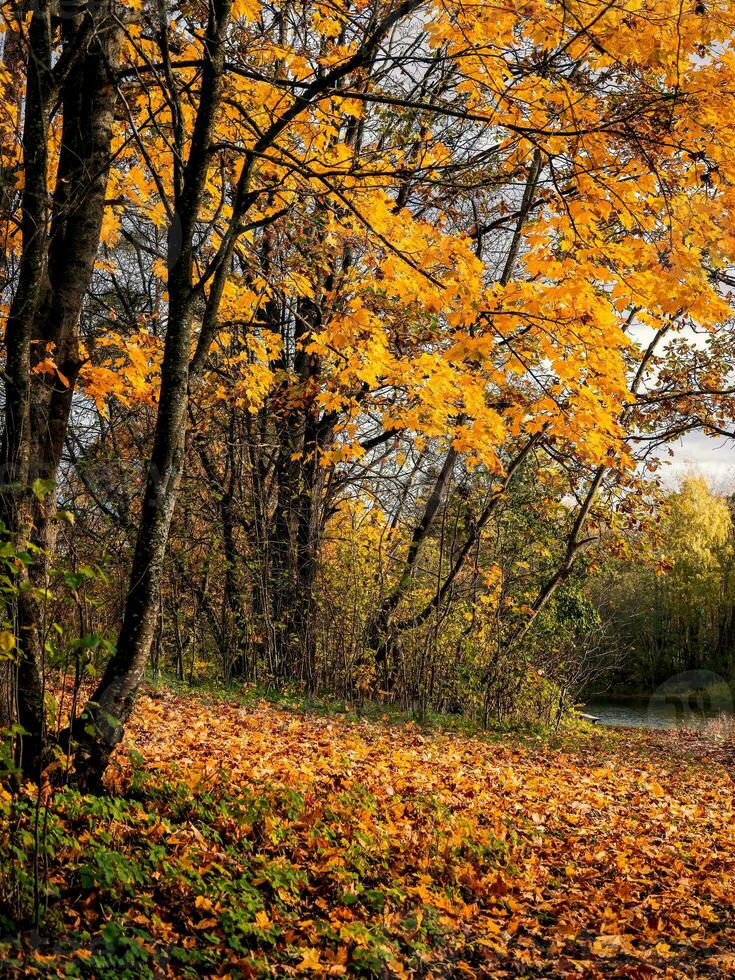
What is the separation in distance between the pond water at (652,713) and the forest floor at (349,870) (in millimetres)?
16341

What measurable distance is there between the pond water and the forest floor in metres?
16.3

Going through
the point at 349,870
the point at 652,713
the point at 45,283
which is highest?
the point at 45,283

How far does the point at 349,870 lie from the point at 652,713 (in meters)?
24.6

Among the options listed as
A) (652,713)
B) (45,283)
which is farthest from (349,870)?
(652,713)

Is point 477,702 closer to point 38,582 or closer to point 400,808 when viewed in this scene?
point 400,808

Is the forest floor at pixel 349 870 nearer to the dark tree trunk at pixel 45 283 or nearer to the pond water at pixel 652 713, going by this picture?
the dark tree trunk at pixel 45 283

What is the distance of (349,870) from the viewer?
4.52 meters

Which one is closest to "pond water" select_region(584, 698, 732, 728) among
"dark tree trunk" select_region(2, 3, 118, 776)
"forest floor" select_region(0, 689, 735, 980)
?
"forest floor" select_region(0, 689, 735, 980)

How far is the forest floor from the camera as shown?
346 cm

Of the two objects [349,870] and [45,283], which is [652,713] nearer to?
[349,870]

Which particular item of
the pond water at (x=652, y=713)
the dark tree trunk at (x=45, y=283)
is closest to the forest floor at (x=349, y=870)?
the dark tree trunk at (x=45, y=283)

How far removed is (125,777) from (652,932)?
3.17m

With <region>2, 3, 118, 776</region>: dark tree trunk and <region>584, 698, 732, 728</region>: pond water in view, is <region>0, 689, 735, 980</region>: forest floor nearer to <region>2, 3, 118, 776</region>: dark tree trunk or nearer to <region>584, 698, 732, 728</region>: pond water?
<region>2, 3, 118, 776</region>: dark tree trunk

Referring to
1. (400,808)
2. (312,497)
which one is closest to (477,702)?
(312,497)
